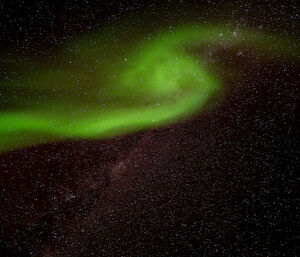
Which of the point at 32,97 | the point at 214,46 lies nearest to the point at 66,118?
the point at 32,97

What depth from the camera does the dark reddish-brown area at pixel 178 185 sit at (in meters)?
0.59

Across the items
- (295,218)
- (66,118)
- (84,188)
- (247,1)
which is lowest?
(295,218)

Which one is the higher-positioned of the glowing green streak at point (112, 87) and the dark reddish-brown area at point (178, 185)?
the glowing green streak at point (112, 87)

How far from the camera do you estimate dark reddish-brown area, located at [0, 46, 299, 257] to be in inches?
23.4

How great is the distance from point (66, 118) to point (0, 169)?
0.21 m

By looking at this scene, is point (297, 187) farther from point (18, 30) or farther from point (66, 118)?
point (18, 30)

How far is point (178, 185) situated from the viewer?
0.63m

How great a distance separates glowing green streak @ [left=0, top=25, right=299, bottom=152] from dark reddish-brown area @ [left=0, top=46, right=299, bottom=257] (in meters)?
0.03

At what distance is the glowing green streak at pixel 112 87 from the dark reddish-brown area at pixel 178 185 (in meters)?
0.03

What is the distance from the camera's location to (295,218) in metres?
0.60

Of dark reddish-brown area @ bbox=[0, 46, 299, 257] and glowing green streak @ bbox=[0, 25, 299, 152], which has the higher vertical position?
glowing green streak @ bbox=[0, 25, 299, 152]

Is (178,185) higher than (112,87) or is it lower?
lower

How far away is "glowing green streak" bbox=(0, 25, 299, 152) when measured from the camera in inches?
23.7

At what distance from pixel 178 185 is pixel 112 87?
27cm
